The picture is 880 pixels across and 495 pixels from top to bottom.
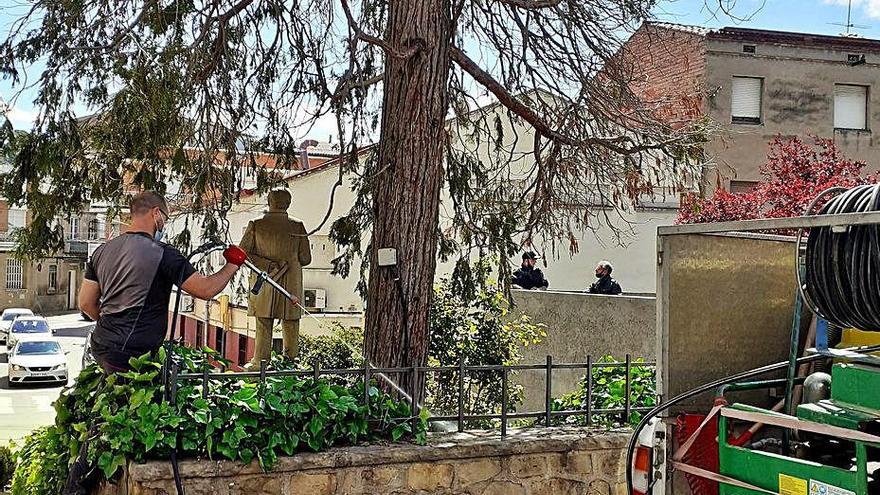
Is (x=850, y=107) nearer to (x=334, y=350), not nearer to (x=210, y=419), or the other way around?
(x=334, y=350)

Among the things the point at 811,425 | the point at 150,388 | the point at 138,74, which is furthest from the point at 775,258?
the point at 138,74

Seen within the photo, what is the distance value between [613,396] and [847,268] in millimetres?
3610

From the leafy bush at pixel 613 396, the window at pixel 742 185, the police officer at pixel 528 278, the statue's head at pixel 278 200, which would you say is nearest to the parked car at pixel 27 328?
the window at pixel 742 185

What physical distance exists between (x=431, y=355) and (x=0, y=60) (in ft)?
17.5

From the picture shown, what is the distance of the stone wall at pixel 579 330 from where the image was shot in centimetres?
1188

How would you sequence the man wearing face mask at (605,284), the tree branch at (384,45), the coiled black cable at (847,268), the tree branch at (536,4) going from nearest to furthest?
the coiled black cable at (847,268) < the tree branch at (384,45) < the tree branch at (536,4) < the man wearing face mask at (605,284)

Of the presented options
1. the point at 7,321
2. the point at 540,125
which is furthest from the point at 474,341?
the point at 7,321

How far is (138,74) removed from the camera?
7.14 metres

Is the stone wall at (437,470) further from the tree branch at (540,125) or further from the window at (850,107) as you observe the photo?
the window at (850,107)

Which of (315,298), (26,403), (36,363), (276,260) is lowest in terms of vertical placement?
(26,403)

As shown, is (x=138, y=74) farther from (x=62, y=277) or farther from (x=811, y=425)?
(x=62, y=277)

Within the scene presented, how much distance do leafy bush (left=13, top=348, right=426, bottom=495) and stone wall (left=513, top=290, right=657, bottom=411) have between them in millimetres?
6104

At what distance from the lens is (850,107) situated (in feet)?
81.7

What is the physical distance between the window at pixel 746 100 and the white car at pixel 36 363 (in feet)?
74.5
